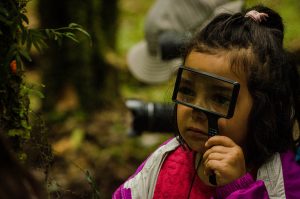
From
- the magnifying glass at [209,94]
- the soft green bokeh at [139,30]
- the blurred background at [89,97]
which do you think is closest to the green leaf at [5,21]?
the magnifying glass at [209,94]

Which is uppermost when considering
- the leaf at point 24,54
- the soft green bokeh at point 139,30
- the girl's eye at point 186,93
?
the leaf at point 24,54

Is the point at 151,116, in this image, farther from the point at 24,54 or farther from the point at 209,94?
the point at 24,54

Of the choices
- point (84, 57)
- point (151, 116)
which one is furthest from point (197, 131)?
point (84, 57)

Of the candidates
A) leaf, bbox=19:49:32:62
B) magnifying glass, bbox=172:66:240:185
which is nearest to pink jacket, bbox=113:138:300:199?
magnifying glass, bbox=172:66:240:185

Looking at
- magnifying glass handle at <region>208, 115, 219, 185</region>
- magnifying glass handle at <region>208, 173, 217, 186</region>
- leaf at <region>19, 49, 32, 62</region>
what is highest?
leaf at <region>19, 49, 32, 62</region>

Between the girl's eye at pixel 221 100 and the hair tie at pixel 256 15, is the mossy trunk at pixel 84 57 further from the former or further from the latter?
the girl's eye at pixel 221 100

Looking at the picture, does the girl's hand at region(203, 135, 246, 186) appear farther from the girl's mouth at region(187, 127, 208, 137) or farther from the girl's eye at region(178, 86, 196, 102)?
the girl's eye at region(178, 86, 196, 102)

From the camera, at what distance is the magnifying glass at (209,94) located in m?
1.86

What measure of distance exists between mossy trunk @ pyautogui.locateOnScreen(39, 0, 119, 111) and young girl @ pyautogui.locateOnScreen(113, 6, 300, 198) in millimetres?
3469

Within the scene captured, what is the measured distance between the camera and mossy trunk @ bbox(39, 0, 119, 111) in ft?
18.2

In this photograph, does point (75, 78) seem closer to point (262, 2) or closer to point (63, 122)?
point (63, 122)

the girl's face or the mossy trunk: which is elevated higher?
the girl's face

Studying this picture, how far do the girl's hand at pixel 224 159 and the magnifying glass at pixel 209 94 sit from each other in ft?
0.11

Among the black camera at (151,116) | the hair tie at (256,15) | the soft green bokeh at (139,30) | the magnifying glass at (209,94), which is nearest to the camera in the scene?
the magnifying glass at (209,94)
